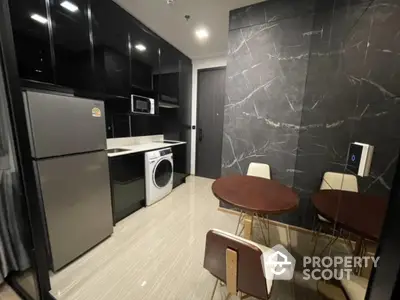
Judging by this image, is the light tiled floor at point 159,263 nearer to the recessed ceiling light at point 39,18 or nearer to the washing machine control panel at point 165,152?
the washing machine control panel at point 165,152

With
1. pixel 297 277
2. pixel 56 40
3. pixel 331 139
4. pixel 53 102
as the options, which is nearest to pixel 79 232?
pixel 53 102

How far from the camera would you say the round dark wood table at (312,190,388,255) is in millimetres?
1050

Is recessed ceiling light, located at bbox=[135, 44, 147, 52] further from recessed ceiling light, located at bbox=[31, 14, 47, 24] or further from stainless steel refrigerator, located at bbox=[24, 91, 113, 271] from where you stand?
stainless steel refrigerator, located at bbox=[24, 91, 113, 271]

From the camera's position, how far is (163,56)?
123 inches

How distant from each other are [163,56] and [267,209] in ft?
10.0

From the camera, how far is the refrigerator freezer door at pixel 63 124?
1271mm

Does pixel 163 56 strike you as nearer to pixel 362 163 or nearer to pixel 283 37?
pixel 283 37

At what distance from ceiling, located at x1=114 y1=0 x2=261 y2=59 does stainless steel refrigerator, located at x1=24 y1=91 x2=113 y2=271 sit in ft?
4.91

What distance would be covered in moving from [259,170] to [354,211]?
3.56ft

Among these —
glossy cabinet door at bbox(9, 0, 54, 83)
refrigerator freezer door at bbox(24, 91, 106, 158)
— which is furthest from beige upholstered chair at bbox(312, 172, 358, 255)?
glossy cabinet door at bbox(9, 0, 54, 83)

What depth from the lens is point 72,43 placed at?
1.78 metres

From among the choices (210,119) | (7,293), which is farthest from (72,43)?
(210,119)

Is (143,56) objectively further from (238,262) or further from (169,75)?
(238,262)

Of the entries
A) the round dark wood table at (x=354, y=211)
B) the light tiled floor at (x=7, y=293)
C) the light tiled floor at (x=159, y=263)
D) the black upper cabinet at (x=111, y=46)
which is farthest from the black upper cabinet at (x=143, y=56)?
the round dark wood table at (x=354, y=211)
